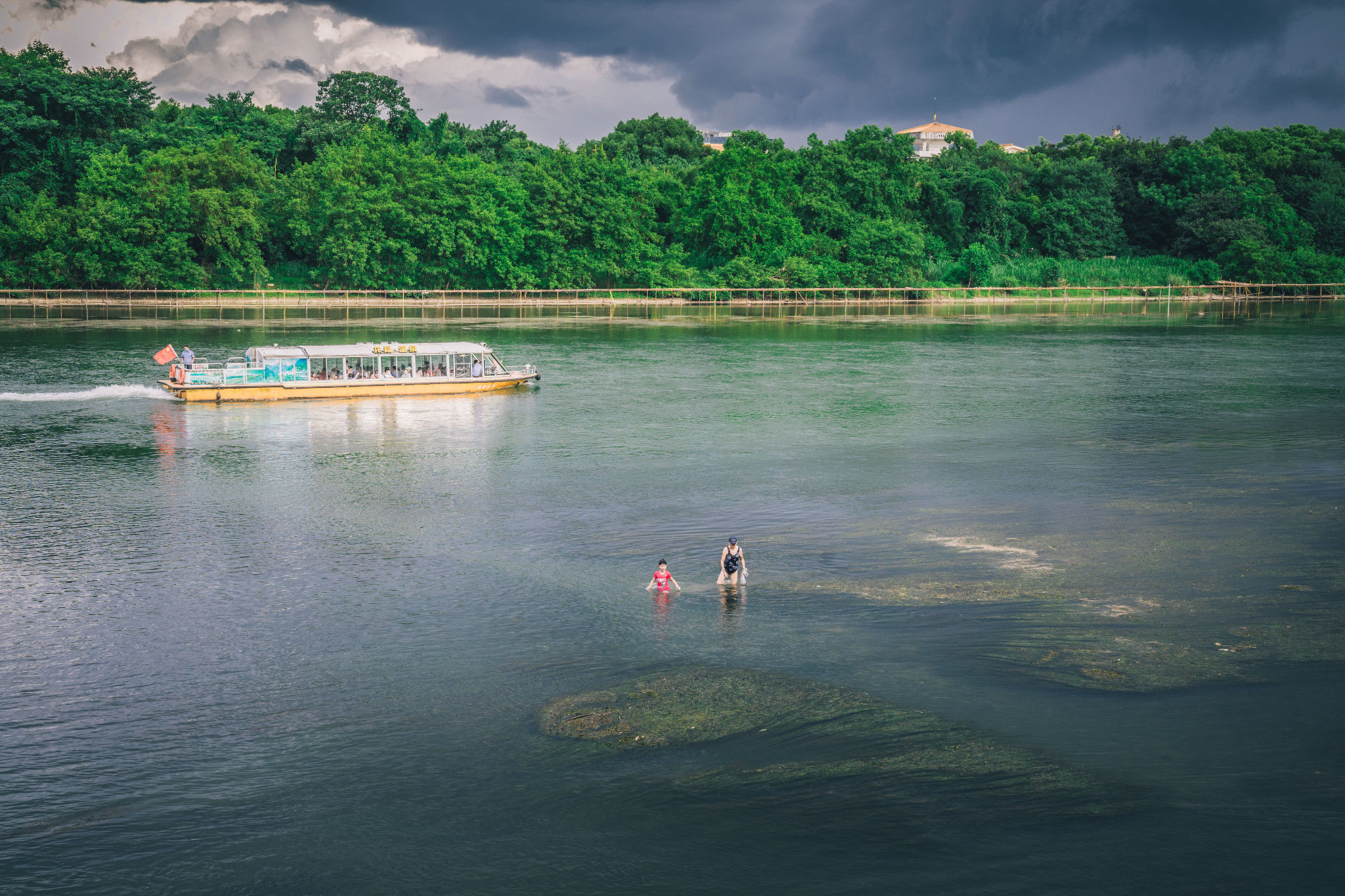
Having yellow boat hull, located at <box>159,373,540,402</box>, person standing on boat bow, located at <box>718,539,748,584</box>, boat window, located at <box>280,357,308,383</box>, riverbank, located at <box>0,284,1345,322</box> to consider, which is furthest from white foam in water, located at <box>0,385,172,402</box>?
riverbank, located at <box>0,284,1345,322</box>

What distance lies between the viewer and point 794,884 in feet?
49.4

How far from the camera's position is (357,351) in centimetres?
5859

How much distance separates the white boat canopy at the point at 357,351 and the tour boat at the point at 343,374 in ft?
0.12

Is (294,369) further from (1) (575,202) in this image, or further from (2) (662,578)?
(1) (575,202)

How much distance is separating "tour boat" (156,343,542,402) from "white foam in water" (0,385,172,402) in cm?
119

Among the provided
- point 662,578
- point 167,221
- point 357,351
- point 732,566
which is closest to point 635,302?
point 167,221

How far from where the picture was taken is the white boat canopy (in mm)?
57750

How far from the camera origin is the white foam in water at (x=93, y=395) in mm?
55594

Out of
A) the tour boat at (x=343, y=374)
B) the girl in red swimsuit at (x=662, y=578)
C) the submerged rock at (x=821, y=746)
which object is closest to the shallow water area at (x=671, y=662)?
the submerged rock at (x=821, y=746)

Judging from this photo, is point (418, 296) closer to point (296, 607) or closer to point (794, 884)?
point (296, 607)

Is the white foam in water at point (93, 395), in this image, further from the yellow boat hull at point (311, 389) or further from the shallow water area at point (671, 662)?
the shallow water area at point (671, 662)

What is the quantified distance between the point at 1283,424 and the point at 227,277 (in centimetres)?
10704

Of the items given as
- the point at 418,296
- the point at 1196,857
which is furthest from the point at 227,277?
the point at 1196,857

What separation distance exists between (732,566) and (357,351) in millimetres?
37973
